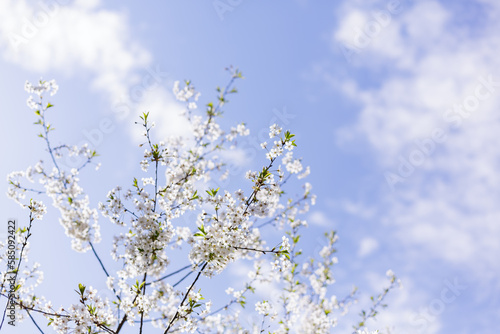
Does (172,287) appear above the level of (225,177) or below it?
below

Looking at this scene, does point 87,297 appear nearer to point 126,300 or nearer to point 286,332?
point 126,300

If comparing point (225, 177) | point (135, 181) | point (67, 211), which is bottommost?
point (135, 181)

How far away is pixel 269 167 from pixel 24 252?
4.11 metres

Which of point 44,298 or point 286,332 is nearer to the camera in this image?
point 44,298

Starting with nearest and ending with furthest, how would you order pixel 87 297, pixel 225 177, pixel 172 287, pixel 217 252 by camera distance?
pixel 217 252 → pixel 87 297 → pixel 172 287 → pixel 225 177

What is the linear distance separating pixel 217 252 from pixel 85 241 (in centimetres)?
260

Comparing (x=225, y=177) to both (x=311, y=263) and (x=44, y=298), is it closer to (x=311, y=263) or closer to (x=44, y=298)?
(x=311, y=263)

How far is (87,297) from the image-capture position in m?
4.21

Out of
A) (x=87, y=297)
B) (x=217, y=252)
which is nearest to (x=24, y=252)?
(x=87, y=297)

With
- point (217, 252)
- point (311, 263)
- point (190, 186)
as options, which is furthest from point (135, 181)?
point (311, 263)

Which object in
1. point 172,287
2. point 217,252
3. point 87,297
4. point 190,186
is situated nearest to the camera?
point 217,252

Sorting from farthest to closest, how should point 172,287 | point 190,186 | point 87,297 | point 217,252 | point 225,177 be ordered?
1. point 225,177
2. point 190,186
3. point 172,287
4. point 87,297
5. point 217,252

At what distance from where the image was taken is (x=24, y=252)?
543 centimetres

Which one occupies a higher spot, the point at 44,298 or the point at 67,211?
the point at 67,211
